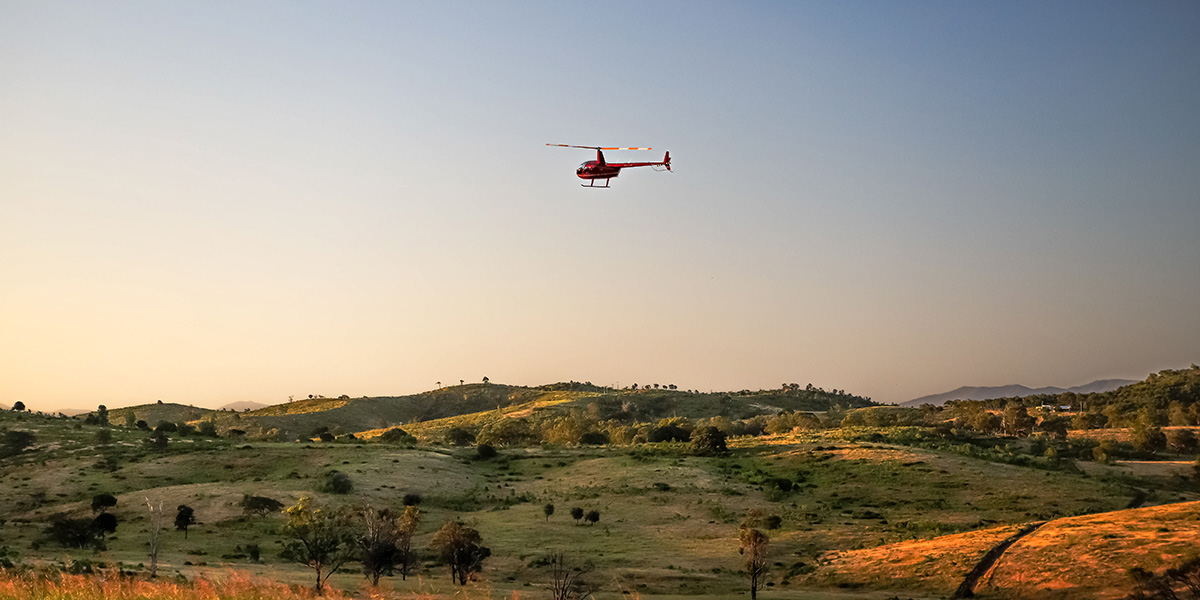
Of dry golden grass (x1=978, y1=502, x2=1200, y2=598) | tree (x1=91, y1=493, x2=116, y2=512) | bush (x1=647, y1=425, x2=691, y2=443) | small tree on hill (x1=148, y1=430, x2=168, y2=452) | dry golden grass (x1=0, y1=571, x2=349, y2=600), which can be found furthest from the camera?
bush (x1=647, y1=425, x2=691, y2=443)

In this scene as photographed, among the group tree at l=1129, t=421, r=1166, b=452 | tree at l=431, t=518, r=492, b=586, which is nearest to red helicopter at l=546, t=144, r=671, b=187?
tree at l=431, t=518, r=492, b=586

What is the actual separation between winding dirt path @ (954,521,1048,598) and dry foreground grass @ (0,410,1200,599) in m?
0.65

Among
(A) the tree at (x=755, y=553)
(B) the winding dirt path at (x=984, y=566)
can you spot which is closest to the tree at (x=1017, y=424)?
(B) the winding dirt path at (x=984, y=566)

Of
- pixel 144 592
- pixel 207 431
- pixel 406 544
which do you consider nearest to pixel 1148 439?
pixel 406 544

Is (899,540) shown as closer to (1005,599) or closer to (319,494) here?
(1005,599)

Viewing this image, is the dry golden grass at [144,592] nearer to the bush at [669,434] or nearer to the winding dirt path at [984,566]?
the winding dirt path at [984,566]

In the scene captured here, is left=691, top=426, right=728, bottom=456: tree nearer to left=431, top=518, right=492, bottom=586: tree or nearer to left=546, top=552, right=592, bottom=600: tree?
left=546, top=552, right=592, bottom=600: tree

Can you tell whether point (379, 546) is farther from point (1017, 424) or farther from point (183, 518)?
point (1017, 424)

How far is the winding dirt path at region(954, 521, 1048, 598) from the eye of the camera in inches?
2015

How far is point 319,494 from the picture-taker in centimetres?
9031

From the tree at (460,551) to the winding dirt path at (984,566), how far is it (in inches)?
1182

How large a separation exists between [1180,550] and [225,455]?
97948 millimetres

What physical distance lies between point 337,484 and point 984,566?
6417cm

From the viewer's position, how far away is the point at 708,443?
388 feet
